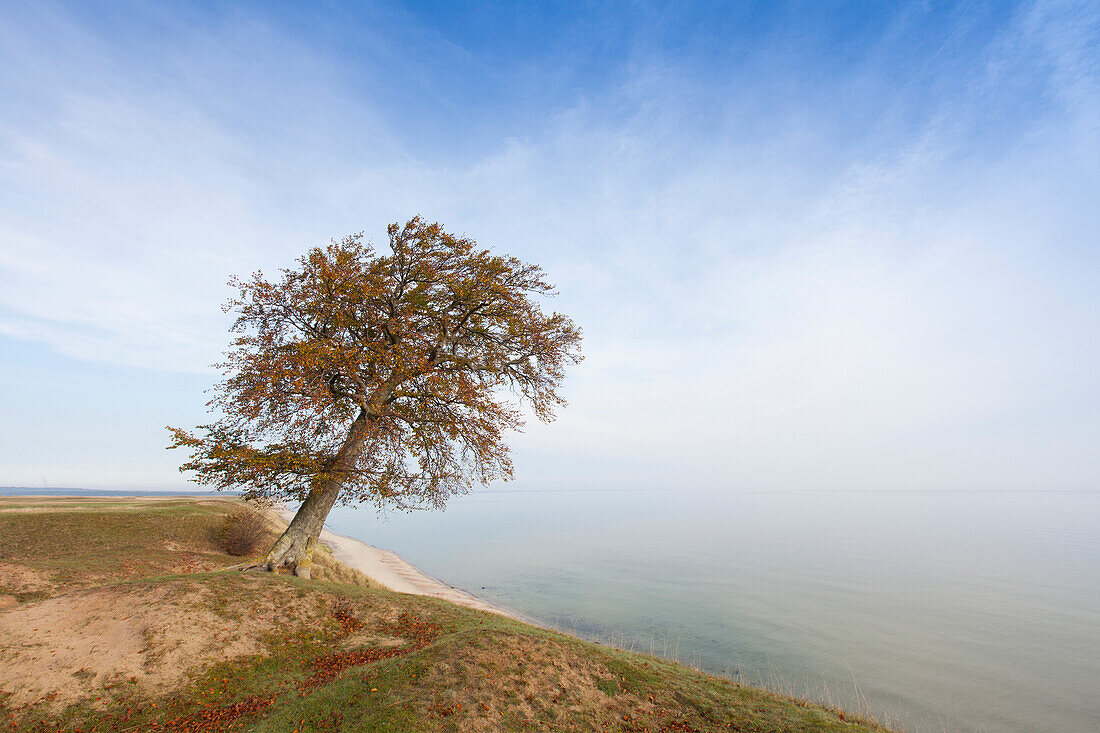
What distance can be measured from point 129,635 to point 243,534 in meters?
17.4

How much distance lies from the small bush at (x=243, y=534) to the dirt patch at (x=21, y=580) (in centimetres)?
943

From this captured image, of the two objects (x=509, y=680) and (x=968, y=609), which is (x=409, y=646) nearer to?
(x=509, y=680)

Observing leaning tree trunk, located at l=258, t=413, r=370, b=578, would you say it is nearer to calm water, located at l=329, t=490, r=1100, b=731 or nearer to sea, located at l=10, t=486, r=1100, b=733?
sea, located at l=10, t=486, r=1100, b=733

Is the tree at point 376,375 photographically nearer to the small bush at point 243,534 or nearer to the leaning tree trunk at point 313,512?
the leaning tree trunk at point 313,512

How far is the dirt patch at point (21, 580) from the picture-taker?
1520 cm

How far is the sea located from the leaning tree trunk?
49.5ft

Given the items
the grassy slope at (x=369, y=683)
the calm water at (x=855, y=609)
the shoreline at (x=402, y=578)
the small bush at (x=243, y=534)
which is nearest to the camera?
the grassy slope at (x=369, y=683)

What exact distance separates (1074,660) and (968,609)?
10530 millimetres

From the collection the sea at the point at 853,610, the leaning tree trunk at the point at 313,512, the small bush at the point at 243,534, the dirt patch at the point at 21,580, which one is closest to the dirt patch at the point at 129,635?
the leaning tree trunk at the point at 313,512

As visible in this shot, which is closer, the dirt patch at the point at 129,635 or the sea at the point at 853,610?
the dirt patch at the point at 129,635

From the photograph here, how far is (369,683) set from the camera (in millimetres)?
9609

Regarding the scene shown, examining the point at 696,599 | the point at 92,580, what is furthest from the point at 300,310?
the point at 696,599

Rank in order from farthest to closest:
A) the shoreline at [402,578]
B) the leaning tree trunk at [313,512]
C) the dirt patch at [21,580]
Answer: the shoreline at [402,578]
the leaning tree trunk at [313,512]
the dirt patch at [21,580]

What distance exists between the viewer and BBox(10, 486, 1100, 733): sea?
19.5 meters
